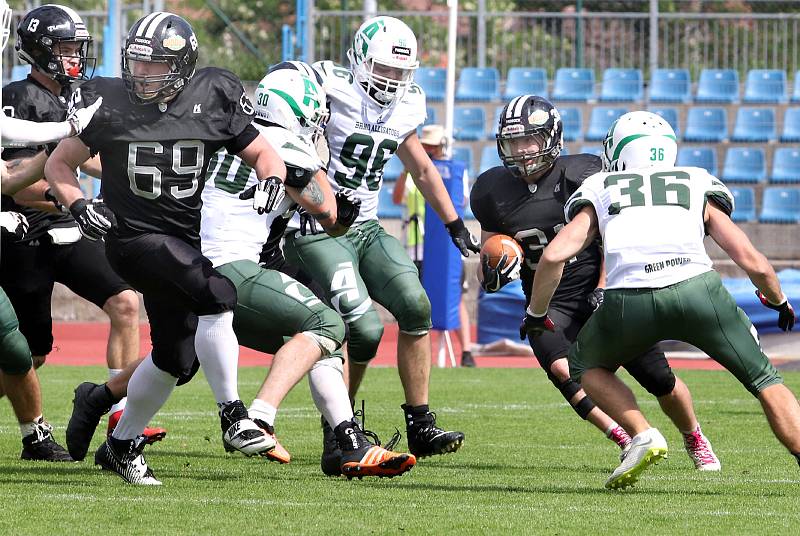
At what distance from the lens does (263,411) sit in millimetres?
4848

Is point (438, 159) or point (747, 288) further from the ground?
point (438, 159)

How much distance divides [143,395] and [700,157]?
1165cm

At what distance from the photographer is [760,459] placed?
566cm

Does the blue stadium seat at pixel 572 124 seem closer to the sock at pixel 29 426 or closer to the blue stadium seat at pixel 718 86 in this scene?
the blue stadium seat at pixel 718 86

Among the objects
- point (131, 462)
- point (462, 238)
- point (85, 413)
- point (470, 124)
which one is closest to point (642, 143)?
point (462, 238)

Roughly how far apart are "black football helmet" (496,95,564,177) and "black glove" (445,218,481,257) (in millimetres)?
403

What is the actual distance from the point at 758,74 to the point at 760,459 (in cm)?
1147

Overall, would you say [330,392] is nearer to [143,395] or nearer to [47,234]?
[143,395]

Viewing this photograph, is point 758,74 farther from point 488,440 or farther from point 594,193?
point 594,193

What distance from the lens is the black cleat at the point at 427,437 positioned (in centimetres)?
550

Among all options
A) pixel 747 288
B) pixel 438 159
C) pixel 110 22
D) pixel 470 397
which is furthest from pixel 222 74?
pixel 110 22

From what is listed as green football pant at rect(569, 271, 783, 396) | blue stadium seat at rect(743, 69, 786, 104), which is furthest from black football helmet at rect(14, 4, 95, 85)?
blue stadium seat at rect(743, 69, 786, 104)

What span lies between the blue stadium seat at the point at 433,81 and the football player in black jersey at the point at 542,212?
10286 millimetres

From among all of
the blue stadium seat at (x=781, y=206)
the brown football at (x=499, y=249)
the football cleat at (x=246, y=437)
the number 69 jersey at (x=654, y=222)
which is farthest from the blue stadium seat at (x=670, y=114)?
the football cleat at (x=246, y=437)
